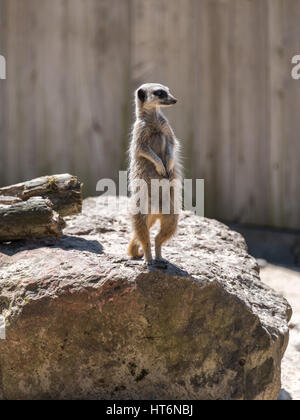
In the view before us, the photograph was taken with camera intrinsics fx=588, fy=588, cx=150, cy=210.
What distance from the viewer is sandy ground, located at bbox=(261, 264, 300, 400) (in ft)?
13.3

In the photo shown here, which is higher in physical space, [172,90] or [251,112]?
[172,90]

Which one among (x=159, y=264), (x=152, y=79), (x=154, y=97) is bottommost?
(x=159, y=264)

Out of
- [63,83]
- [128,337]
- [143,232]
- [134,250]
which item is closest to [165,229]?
[143,232]

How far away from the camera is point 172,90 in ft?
21.2

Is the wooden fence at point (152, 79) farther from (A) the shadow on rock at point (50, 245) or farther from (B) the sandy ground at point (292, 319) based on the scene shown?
(A) the shadow on rock at point (50, 245)

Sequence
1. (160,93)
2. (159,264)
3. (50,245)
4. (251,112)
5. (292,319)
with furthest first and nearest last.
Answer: (251,112) → (292,319) → (50,245) → (160,93) → (159,264)

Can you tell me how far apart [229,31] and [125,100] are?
1355 mm

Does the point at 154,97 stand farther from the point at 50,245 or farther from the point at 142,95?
the point at 50,245

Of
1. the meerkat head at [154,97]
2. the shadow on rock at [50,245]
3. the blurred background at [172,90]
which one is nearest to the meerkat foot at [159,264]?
the shadow on rock at [50,245]

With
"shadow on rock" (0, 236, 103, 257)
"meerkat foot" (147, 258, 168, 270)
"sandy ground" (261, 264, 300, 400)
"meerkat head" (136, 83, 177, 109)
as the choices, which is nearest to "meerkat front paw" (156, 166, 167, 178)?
"meerkat head" (136, 83, 177, 109)

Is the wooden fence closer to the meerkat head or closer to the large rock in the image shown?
the meerkat head

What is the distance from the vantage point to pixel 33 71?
251 inches

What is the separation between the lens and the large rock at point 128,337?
309 centimetres

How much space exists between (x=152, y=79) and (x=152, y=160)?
3382mm
